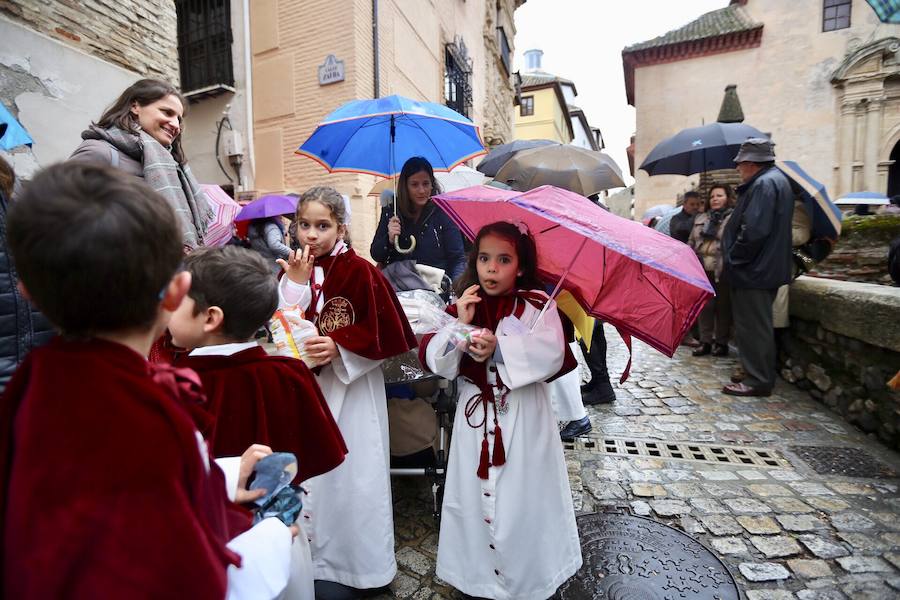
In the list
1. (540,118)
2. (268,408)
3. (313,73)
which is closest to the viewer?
(268,408)

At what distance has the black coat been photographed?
11.7 ft

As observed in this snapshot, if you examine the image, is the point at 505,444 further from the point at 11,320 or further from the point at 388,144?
the point at 388,144

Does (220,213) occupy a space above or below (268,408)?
above

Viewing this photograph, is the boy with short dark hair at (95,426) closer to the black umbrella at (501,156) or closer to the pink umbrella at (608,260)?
the pink umbrella at (608,260)

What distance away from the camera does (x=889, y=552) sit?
8.09 feet

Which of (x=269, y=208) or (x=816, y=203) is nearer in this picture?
(x=816, y=203)

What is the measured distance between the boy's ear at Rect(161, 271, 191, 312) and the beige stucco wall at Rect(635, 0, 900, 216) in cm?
1928

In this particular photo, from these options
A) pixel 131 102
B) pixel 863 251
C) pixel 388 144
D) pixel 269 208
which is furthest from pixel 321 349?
pixel 863 251

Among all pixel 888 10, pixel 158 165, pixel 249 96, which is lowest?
pixel 158 165

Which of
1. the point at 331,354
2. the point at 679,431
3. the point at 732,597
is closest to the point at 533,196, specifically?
the point at 331,354

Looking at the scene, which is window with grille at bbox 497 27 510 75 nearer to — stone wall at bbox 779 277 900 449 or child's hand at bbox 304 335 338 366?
stone wall at bbox 779 277 900 449

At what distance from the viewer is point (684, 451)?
12.3 ft

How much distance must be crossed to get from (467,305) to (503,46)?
64.9 ft

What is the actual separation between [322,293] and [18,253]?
1.57m
